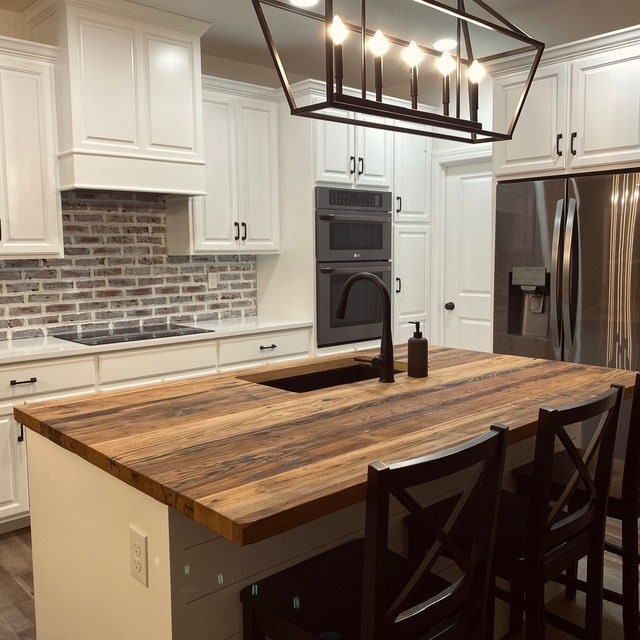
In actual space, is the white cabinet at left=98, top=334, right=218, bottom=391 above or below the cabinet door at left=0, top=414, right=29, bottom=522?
above

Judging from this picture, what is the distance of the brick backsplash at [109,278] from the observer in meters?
3.71

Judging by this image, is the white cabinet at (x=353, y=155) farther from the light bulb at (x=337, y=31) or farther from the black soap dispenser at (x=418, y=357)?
the light bulb at (x=337, y=31)

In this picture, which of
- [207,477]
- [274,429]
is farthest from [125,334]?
[207,477]

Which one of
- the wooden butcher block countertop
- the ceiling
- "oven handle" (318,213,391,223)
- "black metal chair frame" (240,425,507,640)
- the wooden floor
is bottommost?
the wooden floor

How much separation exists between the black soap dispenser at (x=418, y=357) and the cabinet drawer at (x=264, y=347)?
1733 mm

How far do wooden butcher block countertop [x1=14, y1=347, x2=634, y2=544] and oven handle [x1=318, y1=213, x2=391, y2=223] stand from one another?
1983 mm

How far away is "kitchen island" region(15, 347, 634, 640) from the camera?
52.7 inches

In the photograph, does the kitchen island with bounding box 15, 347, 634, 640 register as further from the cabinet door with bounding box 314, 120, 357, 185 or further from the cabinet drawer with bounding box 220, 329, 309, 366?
the cabinet door with bounding box 314, 120, 357, 185

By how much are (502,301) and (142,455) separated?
9.65 ft

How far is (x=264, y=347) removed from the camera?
4.13 meters

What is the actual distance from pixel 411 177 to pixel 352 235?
79 cm

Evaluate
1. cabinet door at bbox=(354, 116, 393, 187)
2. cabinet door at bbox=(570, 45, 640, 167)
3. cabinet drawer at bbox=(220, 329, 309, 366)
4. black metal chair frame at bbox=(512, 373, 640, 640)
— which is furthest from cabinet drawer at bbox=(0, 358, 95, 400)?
cabinet door at bbox=(570, 45, 640, 167)

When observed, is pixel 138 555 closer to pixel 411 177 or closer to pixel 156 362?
pixel 156 362

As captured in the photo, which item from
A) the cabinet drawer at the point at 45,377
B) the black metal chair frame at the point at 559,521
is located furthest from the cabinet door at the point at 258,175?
the black metal chair frame at the point at 559,521
